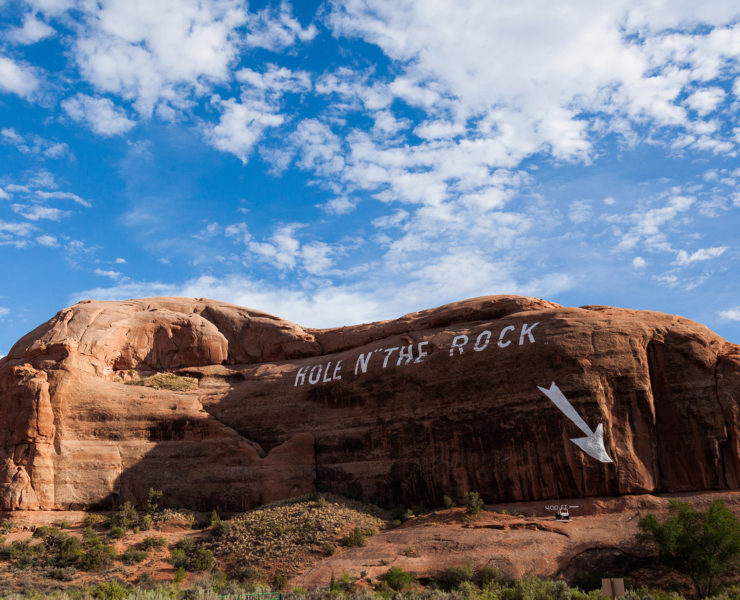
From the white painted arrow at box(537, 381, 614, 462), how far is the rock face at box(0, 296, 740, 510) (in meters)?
0.09

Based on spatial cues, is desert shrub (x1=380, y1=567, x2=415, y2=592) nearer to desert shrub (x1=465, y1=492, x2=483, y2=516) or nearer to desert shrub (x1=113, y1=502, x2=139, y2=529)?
desert shrub (x1=465, y1=492, x2=483, y2=516)

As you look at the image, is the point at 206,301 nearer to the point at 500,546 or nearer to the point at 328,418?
the point at 328,418

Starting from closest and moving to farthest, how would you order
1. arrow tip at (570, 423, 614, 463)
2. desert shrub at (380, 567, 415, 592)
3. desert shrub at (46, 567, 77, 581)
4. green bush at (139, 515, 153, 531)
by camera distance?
desert shrub at (380, 567, 415, 592) < desert shrub at (46, 567, 77, 581) < arrow tip at (570, 423, 614, 463) < green bush at (139, 515, 153, 531)

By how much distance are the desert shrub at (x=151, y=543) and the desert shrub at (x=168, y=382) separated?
40.3 ft

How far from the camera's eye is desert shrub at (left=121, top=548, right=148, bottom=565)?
28072mm

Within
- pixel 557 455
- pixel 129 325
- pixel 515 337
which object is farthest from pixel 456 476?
pixel 129 325

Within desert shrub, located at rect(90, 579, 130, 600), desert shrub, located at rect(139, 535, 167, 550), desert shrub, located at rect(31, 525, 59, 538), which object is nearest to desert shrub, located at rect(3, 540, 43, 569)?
desert shrub, located at rect(31, 525, 59, 538)

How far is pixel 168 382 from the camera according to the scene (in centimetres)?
4166

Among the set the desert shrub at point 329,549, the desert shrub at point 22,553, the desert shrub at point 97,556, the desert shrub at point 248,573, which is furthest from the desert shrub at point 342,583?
the desert shrub at point 22,553

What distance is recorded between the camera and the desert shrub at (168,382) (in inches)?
1624

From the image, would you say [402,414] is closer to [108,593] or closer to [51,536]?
[108,593]

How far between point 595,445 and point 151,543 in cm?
1958

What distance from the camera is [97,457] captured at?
3516 centimetres

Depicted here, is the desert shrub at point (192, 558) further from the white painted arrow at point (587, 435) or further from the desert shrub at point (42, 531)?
the white painted arrow at point (587, 435)
